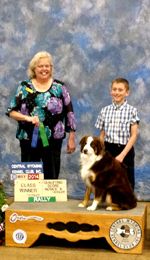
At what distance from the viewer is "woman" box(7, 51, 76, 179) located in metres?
3.87

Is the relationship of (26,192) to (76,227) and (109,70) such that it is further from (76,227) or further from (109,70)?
(109,70)

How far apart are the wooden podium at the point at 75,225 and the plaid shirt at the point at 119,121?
57 centimetres

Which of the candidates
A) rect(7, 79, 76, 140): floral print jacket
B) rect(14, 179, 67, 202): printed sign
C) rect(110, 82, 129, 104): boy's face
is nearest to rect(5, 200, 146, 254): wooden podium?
rect(14, 179, 67, 202): printed sign

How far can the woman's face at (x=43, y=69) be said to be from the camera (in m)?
3.83

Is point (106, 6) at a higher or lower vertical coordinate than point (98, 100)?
higher

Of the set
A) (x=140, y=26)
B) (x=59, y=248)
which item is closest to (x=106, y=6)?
(x=140, y=26)

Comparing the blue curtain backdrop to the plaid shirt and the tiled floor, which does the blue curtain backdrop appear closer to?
the plaid shirt

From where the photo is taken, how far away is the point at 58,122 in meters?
3.95

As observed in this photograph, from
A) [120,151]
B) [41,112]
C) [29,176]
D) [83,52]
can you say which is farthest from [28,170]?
[83,52]

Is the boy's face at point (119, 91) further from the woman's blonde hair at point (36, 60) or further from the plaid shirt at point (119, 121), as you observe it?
the woman's blonde hair at point (36, 60)

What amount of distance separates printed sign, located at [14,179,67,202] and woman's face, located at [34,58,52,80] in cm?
77

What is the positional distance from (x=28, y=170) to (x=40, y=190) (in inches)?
6.6

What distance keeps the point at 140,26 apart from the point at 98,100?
82 centimetres

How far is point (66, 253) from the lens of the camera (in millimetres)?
3408
